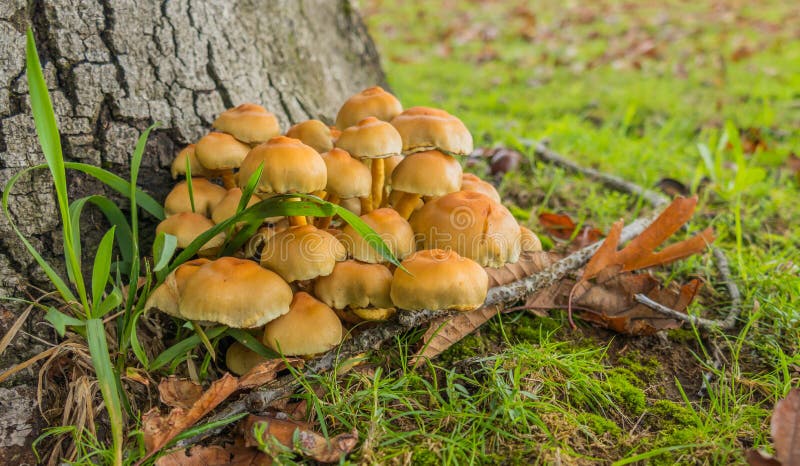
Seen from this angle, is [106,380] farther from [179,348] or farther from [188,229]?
[188,229]

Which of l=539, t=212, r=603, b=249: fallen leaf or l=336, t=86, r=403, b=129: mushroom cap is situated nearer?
l=336, t=86, r=403, b=129: mushroom cap

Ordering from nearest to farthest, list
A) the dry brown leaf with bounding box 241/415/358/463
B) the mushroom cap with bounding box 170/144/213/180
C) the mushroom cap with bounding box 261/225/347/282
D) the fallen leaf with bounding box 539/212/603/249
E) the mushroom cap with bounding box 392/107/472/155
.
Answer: the dry brown leaf with bounding box 241/415/358/463 < the mushroom cap with bounding box 261/225/347/282 < the mushroom cap with bounding box 392/107/472/155 < the mushroom cap with bounding box 170/144/213/180 < the fallen leaf with bounding box 539/212/603/249

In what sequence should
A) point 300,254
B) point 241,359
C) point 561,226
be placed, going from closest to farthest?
point 300,254 < point 241,359 < point 561,226

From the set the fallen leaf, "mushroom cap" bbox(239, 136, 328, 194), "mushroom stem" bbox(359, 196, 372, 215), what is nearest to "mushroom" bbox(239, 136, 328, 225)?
"mushroom cap" bbox(239, 136, 328, 194)

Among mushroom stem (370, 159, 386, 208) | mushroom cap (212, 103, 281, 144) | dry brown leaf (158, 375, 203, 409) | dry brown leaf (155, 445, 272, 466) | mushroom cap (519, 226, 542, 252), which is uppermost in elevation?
mushroom cap (212, 103, 281, 144)

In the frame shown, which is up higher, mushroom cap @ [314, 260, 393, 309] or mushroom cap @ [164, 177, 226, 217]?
mushroom cap @ [164, 177, 226, 217]

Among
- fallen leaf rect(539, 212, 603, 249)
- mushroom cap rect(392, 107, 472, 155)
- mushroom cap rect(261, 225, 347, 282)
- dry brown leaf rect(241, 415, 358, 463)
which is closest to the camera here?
dry brown leaf rect(241, 415, 358, 463)

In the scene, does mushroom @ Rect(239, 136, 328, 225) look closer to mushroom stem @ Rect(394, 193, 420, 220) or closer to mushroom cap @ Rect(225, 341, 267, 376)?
mushroom stem @ Rect(394, 193, 420, 220)

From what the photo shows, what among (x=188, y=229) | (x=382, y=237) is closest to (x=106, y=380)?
(x=188, y=229)
